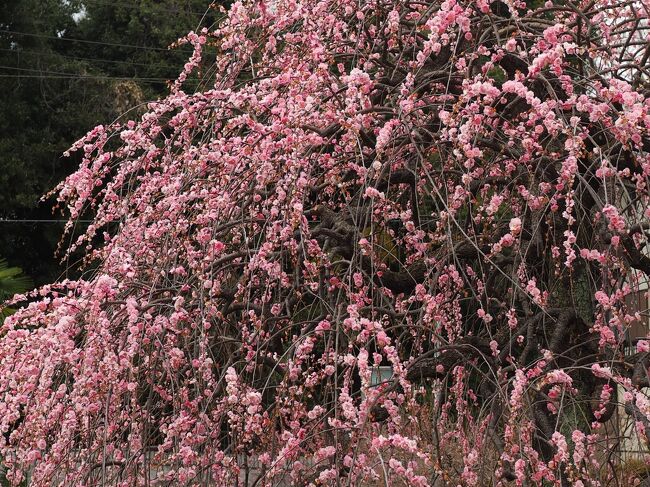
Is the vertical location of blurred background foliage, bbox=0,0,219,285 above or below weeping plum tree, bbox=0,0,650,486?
above

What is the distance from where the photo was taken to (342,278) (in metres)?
2.79

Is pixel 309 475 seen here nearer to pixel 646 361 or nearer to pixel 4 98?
pixel 646 361

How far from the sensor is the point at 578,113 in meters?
2.63

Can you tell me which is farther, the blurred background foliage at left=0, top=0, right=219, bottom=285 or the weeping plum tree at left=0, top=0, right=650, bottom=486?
the blurred background foliage at left=0, top=0, right=219, bottom=285

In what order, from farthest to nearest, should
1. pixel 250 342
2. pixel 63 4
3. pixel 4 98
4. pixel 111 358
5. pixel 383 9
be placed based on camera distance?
pixel 63 4 < pixel 4 98 < pixel 383 9 < pixel 250 342 < pixel 111 358

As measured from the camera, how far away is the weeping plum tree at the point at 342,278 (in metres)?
2.28

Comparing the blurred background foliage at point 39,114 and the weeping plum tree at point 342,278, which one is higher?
the blurred background foliage at point 39,114

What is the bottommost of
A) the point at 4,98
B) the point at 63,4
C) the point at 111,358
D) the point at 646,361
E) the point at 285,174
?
the point at 646,361

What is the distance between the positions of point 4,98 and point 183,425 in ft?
34.2

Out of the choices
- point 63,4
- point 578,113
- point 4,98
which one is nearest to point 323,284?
point 578,113

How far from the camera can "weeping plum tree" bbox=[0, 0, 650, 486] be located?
7.47 ft

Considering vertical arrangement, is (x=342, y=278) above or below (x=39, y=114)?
below

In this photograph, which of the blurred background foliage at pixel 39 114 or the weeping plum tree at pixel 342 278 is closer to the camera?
the weeping plum tree at pixel 342 278

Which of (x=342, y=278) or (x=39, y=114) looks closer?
(x=342, y=278)
